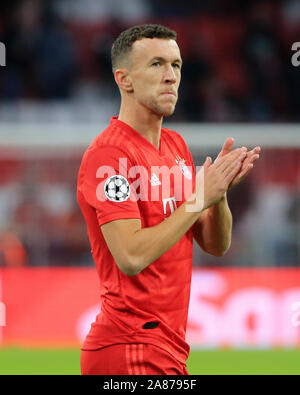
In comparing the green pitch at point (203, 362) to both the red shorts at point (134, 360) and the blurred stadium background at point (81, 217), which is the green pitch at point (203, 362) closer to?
the blurred stadium background at point (81, 217)

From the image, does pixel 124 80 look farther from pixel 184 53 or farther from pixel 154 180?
pixel 184 53

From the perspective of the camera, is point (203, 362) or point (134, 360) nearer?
point (134, 360)

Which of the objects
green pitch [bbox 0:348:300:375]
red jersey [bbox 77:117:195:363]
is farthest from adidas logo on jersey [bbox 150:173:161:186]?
green pitch [bbox 0:348:300:375]

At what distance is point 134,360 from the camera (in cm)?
331

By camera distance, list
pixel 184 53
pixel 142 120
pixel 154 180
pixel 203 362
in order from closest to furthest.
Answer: pixel 154 180 < pixel 142 120 < pixel 203 362 < pixel 184 53

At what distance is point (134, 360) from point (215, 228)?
2.48 feet

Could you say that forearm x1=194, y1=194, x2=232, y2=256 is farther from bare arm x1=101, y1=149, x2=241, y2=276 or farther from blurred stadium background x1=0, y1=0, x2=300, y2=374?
blurred stadium background x1=0, y1=0, x2=300, y2=374

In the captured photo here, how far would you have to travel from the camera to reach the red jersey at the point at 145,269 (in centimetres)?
326

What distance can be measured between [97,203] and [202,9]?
11.0m

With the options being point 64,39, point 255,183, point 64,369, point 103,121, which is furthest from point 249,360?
point 64,39

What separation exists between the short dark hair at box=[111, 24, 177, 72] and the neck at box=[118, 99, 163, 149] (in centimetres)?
23

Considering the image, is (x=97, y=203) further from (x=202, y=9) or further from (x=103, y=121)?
(x=202, y=9)

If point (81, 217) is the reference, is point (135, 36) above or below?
below

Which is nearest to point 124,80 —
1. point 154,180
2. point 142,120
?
point 142,120
